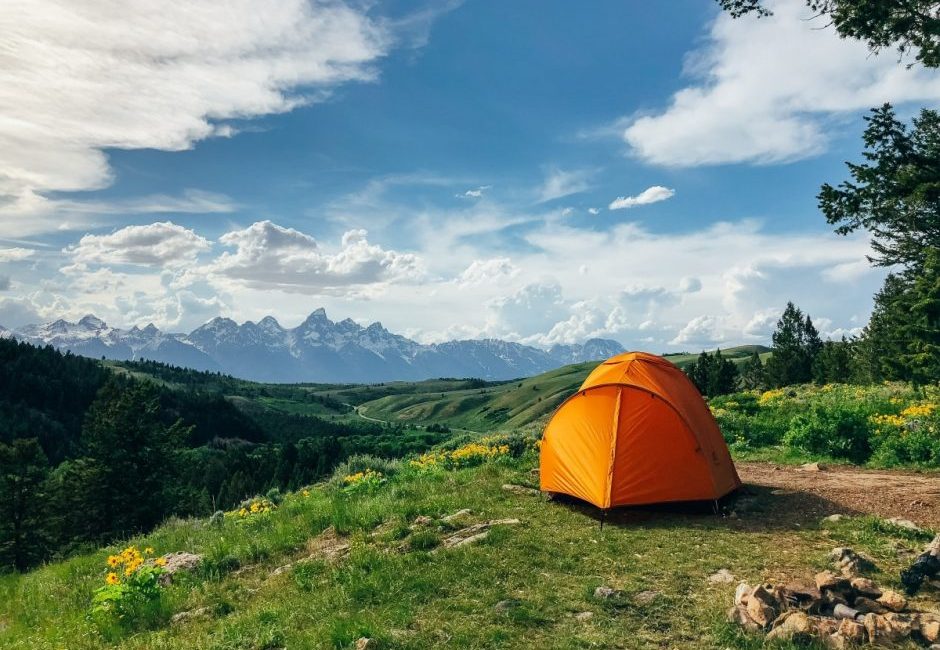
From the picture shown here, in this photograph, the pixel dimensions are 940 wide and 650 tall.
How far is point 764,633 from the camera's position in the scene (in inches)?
271

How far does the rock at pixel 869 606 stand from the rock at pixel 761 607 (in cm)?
119

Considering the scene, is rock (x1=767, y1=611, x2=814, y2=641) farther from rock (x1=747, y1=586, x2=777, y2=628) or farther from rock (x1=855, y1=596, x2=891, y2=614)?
rock (x1=855, y1=596, x2=891, y2=614)

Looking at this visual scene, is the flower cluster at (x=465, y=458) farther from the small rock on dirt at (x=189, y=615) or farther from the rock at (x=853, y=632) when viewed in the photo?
the rock at (x=853, y=632)

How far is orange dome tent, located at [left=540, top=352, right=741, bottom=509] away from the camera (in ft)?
40.3

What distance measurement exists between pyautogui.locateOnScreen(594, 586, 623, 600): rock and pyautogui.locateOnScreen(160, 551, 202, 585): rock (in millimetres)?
8117

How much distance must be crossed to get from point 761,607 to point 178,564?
10.8m

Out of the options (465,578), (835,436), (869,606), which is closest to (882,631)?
(869,606)

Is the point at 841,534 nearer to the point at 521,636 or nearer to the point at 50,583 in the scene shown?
the point at 521,636

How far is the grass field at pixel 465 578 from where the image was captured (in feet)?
24.0

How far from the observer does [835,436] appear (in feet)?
61.3

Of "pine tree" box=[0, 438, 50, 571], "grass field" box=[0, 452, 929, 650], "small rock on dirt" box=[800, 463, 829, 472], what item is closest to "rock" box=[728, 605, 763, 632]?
"grass field" box=[0, 452, 929, 650]

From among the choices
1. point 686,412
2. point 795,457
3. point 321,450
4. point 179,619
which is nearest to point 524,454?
point 686,412

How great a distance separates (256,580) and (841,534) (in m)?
11.1

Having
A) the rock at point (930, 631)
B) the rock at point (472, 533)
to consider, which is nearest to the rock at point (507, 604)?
the rock at point (472, 533)
